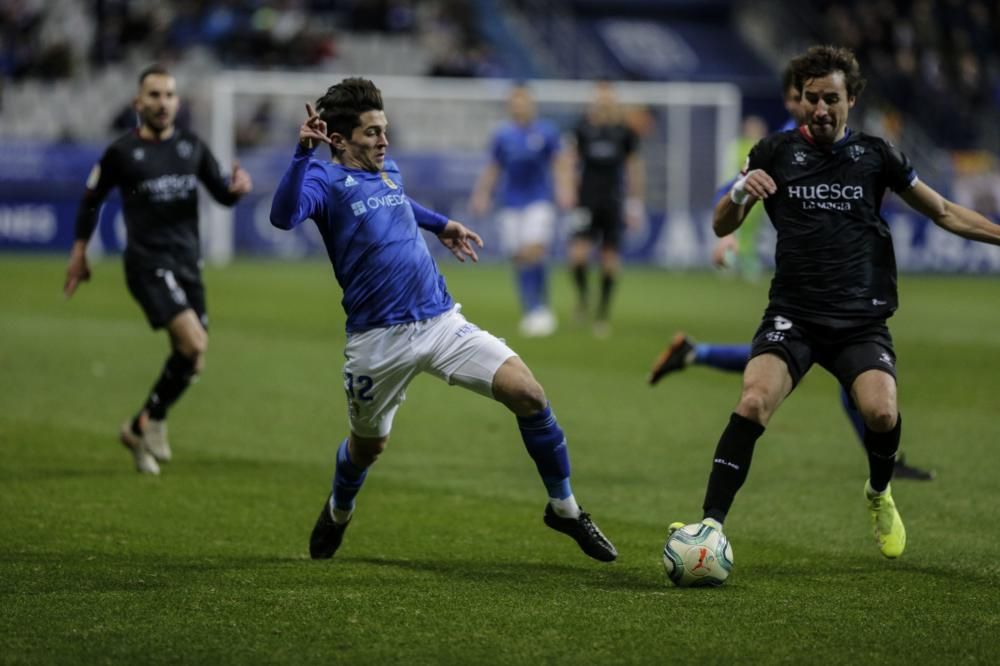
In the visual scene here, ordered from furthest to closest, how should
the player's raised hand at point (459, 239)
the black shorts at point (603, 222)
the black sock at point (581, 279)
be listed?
the black shorts at point (603, 222) < the black sock at point (581, 279) < the player's raised hand at point (459, 239)

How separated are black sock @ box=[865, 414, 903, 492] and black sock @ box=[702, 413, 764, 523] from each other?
558mm

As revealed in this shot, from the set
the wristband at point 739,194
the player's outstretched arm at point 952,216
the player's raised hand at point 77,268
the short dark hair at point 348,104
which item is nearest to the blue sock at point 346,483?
the short dark hair at point 348,104

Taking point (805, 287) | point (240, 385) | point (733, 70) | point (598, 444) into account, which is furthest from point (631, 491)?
point (733, 70)

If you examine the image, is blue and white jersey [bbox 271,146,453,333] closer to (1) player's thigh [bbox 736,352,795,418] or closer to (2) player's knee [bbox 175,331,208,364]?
(1) player's thigh [bbox 736,352,795,418]

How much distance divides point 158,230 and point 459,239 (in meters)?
3.05

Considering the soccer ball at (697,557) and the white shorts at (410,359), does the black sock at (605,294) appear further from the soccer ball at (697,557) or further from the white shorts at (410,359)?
the soccer ball at (697,557)

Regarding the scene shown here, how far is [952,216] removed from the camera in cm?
682

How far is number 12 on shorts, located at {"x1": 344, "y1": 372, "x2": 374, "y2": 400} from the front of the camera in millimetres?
6652

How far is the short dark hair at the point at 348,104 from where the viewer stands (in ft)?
21.7

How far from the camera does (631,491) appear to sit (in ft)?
29.2

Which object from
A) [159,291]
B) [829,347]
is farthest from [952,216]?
[159,291]

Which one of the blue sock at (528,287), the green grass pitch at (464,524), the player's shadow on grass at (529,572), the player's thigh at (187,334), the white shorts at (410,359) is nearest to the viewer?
the green grass pitch at (464,524)

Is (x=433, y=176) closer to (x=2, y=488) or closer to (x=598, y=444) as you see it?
(x=598, y=444)

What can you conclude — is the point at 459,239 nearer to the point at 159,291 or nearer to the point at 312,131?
the point at 312,131
